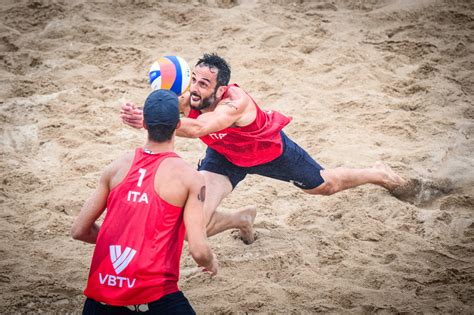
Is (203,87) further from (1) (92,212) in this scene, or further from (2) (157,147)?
(1) (92,212)

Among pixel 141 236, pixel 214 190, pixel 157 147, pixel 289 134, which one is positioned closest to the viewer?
pixel 141 236

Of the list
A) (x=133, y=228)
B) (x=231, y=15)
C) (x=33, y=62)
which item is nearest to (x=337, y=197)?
(x=133, y=228)

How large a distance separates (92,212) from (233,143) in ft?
6.11

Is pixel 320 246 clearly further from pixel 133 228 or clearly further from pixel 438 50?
pixel 438 50

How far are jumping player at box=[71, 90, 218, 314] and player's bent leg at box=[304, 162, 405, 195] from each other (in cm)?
222

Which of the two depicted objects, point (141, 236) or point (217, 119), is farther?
point (217, 119)

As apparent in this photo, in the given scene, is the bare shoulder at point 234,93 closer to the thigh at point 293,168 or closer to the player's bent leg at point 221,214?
the thigh at point 293,168

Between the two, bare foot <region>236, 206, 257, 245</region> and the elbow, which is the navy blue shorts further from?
the elbow

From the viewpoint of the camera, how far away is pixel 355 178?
573 cm

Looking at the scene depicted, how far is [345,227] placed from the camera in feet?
18.5

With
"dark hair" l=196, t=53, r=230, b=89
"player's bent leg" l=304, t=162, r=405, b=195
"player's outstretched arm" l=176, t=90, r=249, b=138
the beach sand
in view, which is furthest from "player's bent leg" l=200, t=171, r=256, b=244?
"dark hair" l=196, t=53, r=230, b=89

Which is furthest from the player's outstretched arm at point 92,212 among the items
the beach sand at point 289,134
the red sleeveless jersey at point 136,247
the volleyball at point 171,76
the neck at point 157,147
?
the volleyball at point 171,76

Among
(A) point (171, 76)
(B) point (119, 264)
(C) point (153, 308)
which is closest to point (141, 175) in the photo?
(B) point (119, 264)

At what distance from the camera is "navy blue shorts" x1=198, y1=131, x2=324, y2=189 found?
17.6 ft
